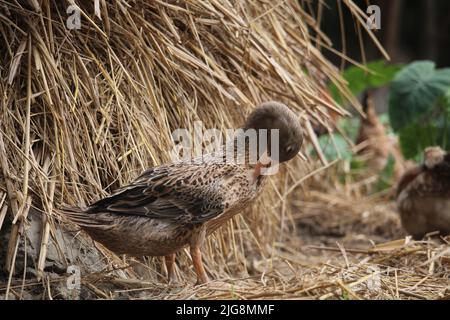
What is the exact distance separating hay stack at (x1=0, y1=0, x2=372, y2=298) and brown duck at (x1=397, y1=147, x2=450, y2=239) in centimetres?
71

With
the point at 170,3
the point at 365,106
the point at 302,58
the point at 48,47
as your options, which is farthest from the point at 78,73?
the point at 365,106

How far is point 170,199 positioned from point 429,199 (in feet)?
5.58

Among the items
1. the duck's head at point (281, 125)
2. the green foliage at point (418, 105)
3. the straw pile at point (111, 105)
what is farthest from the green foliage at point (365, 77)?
the duck's head at point (281, 125)

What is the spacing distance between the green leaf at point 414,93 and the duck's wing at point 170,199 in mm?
2193

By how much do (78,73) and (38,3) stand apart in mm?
298

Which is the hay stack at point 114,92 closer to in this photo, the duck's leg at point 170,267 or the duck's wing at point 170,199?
the duck's leg at point 170,267

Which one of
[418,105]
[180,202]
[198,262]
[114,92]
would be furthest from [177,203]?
[418,105]

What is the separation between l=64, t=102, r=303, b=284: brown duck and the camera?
2.50m

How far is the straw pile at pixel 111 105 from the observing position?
2654 millimetres

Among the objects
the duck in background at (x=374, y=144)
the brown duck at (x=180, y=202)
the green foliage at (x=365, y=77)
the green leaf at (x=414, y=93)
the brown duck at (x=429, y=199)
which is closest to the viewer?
the brown duck at (x=180, y=202)

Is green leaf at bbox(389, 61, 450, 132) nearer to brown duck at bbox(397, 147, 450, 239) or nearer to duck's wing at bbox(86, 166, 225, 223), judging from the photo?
brown duck at bbox(397, 147, 450, 239)

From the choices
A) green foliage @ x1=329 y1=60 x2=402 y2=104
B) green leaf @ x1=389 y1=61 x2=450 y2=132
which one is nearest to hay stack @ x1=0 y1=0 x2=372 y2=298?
green leaf @ x1=389 y1=61 x2=450 y2=132

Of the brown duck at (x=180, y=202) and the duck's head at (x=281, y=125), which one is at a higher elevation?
the duck's head at (x=281, y=125)

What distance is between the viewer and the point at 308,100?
339 centimetres
